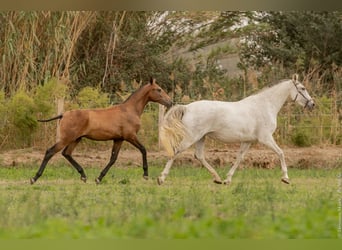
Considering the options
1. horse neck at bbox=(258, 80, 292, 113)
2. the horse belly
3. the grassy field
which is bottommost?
the grassy field

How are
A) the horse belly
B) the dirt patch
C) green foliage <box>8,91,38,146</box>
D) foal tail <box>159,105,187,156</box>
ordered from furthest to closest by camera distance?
green foliage <box>8,91,38,146</box>, the dirt patch, the horse belly, foal tail <box>159,105,187,156</box>

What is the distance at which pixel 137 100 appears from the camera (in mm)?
12117

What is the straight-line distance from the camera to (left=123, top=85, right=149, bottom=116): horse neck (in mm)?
12062

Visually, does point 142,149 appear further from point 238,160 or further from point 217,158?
point 217,158

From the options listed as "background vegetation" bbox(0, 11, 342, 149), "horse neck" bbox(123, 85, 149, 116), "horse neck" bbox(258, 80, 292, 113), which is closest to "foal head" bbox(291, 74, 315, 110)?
"horse neck" bbox(258, 80, 292, 113)

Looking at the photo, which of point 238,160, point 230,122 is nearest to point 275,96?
point 230,122

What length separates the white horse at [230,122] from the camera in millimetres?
11352

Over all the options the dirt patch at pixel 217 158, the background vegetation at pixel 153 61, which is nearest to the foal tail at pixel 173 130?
the background vegetation at pixel 153 61

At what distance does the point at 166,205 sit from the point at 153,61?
1552 cm

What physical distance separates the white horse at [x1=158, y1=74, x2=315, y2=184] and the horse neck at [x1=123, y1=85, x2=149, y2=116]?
86 cm

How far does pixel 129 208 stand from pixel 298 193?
2.93 metres

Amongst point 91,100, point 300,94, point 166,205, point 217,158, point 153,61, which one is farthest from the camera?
point 153,61

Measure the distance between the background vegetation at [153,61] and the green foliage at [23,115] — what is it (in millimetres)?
19

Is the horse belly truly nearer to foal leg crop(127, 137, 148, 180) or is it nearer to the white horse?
the white horse
